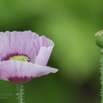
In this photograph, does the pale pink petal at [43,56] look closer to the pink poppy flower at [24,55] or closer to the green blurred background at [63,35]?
the pink poppy flower at [24,55]

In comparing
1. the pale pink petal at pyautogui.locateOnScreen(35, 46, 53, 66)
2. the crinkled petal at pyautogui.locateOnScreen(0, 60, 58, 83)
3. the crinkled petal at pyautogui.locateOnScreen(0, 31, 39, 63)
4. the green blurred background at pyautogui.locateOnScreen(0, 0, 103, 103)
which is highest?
the green blurred background at pyautogui.locateOnScreen(0, 0, 103, 103)

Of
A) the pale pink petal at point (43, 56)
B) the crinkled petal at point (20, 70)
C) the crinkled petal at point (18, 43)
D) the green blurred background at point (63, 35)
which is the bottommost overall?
the crinkled petal at point (20, 70)

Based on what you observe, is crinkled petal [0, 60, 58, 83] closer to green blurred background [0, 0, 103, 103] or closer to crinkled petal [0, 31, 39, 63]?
crinkled petal [0, 31, 39, 63]

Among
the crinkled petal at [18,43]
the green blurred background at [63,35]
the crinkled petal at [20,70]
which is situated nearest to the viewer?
the crinkled petal at [20,70]

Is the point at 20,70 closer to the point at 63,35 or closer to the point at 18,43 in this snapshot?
the point at 18,43

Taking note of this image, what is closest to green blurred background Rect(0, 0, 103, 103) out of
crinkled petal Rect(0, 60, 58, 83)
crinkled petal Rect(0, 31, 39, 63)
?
crinkled petal Rect(0, 31, 39, 63)

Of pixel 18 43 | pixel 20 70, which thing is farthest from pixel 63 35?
pixel 20 70

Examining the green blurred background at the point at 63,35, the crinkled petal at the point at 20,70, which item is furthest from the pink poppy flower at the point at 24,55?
the green blurred background at the point at 63,35

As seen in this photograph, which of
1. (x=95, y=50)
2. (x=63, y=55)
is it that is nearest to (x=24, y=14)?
(x=63, y=55)
